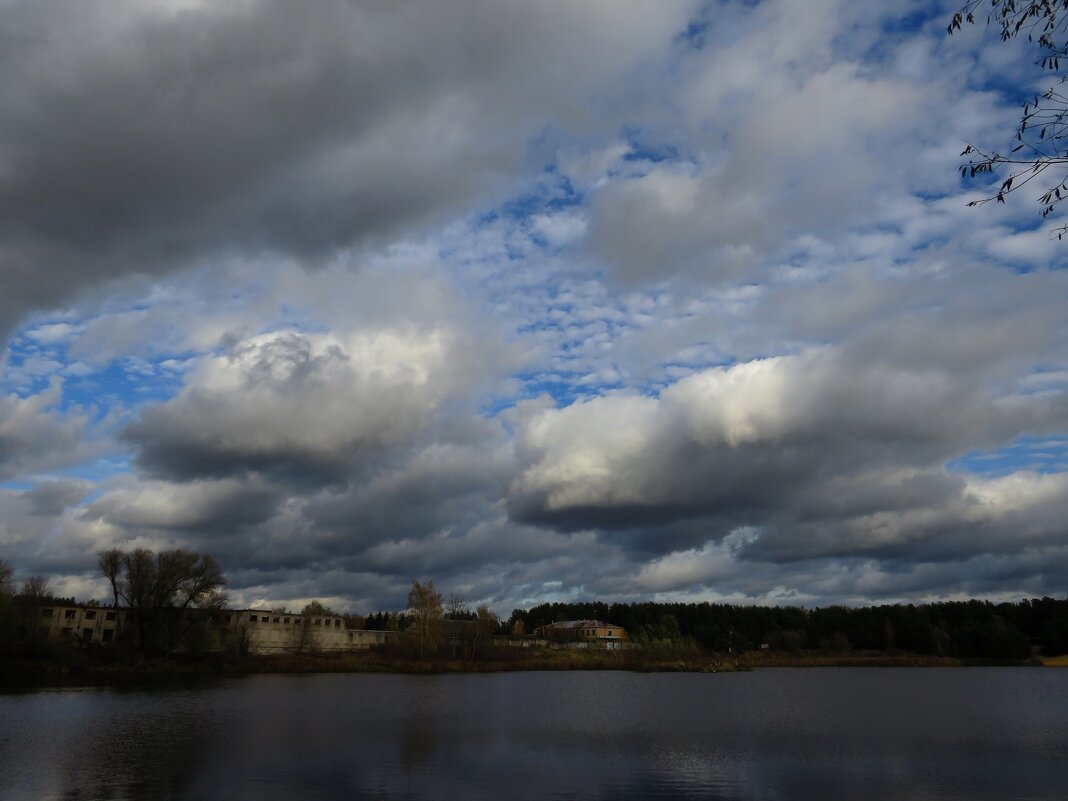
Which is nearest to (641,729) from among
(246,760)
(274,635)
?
(246,760)

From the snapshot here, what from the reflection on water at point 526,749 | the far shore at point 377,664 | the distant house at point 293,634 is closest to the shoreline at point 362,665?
the far shore at point 377,664

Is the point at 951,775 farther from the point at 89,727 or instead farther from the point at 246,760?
the point at 89,727

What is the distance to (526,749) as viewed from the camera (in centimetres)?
3359

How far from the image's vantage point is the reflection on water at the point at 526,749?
81.1 ft

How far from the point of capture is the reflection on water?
24719 mm

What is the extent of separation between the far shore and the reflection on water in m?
36.7

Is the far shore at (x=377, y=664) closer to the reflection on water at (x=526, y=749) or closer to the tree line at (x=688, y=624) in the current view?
the tree line at (x=688, y=624)

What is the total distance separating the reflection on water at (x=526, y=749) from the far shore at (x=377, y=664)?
3675 centimetres

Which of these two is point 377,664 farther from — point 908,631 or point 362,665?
point 908,631

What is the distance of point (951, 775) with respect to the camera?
2742 cm

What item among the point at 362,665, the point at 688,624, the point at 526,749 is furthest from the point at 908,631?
the point at 526,749

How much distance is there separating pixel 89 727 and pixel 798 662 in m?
154

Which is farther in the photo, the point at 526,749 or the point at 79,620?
the point at 79,620

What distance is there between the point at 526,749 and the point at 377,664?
9966 cm
